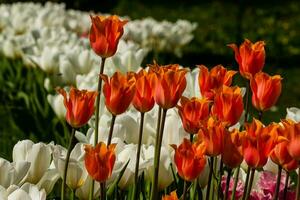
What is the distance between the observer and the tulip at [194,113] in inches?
66.7

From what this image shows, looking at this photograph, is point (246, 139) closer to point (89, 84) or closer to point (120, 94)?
point (120, 94)

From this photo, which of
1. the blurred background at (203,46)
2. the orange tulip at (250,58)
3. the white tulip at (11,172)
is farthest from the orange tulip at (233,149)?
the blurred background at (203,46)

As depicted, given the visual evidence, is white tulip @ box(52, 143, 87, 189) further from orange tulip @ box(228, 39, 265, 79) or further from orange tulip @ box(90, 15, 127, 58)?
orange tulip @ box(228, 39, 265, 79)

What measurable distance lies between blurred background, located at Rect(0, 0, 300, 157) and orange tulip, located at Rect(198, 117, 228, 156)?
1565 millimetres

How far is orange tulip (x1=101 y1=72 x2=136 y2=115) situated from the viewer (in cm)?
169

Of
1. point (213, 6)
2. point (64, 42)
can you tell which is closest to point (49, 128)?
point (64, 42)

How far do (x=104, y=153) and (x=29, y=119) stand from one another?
8.67ft

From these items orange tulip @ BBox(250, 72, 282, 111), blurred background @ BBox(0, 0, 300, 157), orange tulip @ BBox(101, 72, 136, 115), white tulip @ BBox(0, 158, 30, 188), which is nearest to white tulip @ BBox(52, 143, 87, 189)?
white tulip @ BBox(0, 158, 30, 188)

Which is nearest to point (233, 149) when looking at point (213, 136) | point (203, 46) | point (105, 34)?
point (213, 136)

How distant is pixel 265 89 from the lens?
1752mm

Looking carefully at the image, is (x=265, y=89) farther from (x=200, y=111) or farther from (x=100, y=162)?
(x=100, y=162)

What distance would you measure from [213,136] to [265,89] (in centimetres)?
23

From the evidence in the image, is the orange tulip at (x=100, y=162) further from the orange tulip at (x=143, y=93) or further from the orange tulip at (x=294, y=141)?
the orange tulip at (x=294, y=141)

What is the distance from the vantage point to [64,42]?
5203 millimetres
